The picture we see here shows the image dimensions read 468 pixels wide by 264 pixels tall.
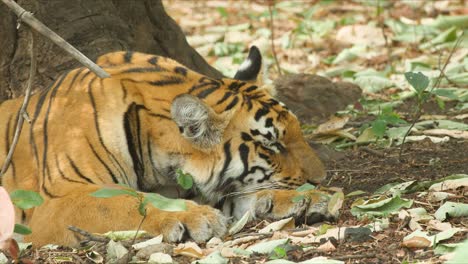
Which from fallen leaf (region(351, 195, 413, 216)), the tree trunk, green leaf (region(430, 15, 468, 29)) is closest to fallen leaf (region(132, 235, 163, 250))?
fallen leaf (region(351, 195, 413, 216))

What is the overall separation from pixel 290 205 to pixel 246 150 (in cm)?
41

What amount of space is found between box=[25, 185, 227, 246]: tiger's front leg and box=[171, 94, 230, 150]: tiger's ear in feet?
1.39

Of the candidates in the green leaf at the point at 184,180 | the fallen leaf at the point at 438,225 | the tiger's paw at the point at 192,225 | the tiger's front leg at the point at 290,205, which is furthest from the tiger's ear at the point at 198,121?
the fallen leaf at the point at 438,225

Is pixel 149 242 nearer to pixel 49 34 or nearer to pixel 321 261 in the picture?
pixel 321 261

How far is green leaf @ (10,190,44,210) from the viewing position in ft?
12.2

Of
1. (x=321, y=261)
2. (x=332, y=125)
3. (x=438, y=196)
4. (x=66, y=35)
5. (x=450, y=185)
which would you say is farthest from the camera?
(x=332, y=125)

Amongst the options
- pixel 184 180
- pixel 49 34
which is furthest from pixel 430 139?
pixel 49 34

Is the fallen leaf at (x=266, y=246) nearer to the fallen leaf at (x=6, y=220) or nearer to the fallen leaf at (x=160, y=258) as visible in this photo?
the fallen leaf at (x=160, y=258)

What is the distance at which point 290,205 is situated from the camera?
4.45 metres

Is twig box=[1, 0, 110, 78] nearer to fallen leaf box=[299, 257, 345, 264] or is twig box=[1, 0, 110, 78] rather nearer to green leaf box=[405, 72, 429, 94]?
fallen leaf box=[299, 257, 345, 264]

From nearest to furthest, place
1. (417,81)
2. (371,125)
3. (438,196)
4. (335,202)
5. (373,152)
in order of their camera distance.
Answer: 1. (335,202)
2. (438,196)
3. (417,81)
4. (373,152)
5. (371,125)

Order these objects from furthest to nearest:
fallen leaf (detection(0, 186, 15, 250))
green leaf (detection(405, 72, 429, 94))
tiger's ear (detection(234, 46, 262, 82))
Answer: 1. tiger's ear (detection(234, 46, 262, 82))
2. green leaf (detection(405, 72, 429, 94))
3. fallen leaf (detection(0, 186, 15, 250))

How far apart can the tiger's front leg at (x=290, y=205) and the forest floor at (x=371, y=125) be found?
0.33 feet

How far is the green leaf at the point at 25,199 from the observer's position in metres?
3.73
